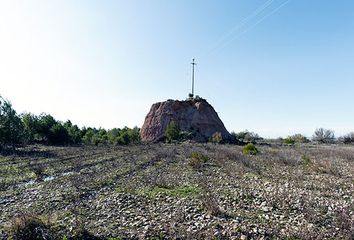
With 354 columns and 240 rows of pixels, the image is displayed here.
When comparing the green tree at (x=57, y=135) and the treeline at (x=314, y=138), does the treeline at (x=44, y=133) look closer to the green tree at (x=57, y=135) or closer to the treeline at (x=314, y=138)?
the green tree at (x=57, y=135)

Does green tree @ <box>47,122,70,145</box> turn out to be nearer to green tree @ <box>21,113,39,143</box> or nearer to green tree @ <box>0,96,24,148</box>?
green tree @ <box>21,113,39,143</box>

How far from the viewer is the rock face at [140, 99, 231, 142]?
54.7m

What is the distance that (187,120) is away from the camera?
182 ft

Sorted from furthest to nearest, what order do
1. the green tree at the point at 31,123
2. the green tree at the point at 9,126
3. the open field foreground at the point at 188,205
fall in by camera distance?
the green tree at the point at 31,123 < the green tree at the point at 9,126 < the open field foreground at the point at 188,205

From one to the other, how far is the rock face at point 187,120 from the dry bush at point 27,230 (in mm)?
46187

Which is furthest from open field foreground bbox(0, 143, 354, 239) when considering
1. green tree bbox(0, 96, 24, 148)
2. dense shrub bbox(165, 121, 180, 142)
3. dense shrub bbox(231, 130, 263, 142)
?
dense shrub bbox(231, 130, 263, 142)

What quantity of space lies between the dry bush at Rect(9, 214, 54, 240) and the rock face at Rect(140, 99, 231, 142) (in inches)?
1818

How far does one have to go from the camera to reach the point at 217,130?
182ft

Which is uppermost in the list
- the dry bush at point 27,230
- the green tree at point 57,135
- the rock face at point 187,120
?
the rock face at point 187,120

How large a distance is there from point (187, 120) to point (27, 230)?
49530 millimetres

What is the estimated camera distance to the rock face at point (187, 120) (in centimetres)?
5466

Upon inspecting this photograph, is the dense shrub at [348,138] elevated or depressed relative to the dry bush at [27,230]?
elevated

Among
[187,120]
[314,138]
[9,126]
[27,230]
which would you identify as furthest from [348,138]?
[27,230]

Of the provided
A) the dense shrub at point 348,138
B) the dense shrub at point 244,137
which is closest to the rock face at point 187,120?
the dense shrub at point 244,137
